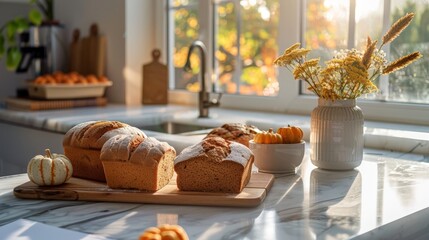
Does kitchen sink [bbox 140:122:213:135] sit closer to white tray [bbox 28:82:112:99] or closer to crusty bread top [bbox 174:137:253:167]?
white tray [bbox 28:82:112:99]

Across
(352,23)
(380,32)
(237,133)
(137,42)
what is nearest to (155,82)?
(137,42)

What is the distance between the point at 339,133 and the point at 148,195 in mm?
542

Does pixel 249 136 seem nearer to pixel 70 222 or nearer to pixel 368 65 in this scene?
pixel 368 65

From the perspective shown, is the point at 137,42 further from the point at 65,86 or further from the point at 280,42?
the point at 280,42

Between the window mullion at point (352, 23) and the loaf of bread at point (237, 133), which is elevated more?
the window mullion at point (352, 23)

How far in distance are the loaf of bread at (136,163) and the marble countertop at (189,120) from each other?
0.62 metres

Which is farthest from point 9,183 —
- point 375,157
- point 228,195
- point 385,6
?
point 385,6

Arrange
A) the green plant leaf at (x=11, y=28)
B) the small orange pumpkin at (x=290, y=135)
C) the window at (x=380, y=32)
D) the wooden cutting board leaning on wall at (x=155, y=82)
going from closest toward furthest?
the small orange pumpkin at (x=290, y=135) → the window at (x=380, y=32) → the wooden cutting board leaning on wall at (x=155, y=82) → the green plant leaf at (x=11, y=28)

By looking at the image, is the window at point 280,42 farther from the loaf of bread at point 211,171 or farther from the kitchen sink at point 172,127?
the loaf of bread at point 211,171

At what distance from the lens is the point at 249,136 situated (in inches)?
65.9

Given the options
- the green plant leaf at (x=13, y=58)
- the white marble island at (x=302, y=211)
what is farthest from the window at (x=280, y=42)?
the green plant leaf at (x=13, y=58)

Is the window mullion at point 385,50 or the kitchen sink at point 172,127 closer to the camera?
the window mullion at point 385,50

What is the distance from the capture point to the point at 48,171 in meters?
1.31

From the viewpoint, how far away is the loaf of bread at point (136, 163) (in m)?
1.28
